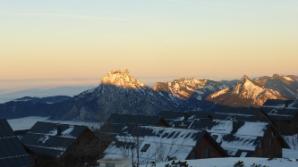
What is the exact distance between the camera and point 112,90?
182 meters

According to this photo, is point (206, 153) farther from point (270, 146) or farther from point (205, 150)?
point (270, 146)

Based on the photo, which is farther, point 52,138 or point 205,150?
point 52,138

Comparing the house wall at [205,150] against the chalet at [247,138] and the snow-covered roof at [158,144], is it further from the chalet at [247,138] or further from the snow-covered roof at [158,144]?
the chalet at [247,138]

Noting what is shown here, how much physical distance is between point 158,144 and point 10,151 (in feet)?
37.9

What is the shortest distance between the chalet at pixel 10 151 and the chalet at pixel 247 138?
57.5 feet

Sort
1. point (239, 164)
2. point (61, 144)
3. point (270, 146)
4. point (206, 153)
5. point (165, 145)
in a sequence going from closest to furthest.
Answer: point (239, 164) → point (165, 145) → point (206, 153) → point (270, 146) → point (61, 144)

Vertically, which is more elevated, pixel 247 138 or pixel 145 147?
pixel 145 147

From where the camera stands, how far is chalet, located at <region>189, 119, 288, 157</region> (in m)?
46.5

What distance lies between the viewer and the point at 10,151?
1497 inches

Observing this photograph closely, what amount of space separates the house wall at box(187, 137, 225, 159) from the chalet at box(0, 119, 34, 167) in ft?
Result: 40.2

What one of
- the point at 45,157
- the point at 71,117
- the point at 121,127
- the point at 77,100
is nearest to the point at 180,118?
the point at 121,127

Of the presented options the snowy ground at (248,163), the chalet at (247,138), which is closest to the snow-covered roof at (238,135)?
the chalet at (247,138)

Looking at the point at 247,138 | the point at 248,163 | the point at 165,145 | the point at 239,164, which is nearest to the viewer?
the point at 239,164

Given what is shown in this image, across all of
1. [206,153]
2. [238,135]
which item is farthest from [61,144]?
[238,135]
